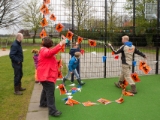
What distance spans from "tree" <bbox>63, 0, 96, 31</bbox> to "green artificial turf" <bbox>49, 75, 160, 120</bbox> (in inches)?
95.9

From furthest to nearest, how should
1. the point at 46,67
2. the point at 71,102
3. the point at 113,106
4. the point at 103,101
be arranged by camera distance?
the point at 103,101, the point at 71,102, the point at 113,106, the point at 46,67

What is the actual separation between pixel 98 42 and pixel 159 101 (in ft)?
11.0

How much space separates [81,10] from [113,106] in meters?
4.14

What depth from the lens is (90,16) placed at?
24.7 ft

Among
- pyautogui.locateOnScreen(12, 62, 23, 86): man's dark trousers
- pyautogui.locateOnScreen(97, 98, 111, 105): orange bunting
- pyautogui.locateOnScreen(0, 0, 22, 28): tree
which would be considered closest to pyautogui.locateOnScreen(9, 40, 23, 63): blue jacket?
pyautogui.locateOnScreen(12, 62, 23, 86): man's dark trousers

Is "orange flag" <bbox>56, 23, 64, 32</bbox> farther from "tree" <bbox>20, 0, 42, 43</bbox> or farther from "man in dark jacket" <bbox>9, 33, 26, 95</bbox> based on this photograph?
"tree" <bbox>20, 0, 42, 43</bbox>

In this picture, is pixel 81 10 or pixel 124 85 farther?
pixel 81 10

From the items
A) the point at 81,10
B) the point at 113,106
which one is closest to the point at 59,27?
the point at 81,10

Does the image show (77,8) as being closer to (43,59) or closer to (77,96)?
(77,96)

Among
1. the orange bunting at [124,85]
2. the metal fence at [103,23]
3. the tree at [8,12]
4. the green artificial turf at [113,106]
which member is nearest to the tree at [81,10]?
the metal fence at [103,23]

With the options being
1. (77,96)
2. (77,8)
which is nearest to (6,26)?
(77,8)

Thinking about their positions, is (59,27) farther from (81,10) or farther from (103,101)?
(103,101)

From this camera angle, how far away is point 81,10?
7.56 meters

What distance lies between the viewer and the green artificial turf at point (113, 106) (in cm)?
418
